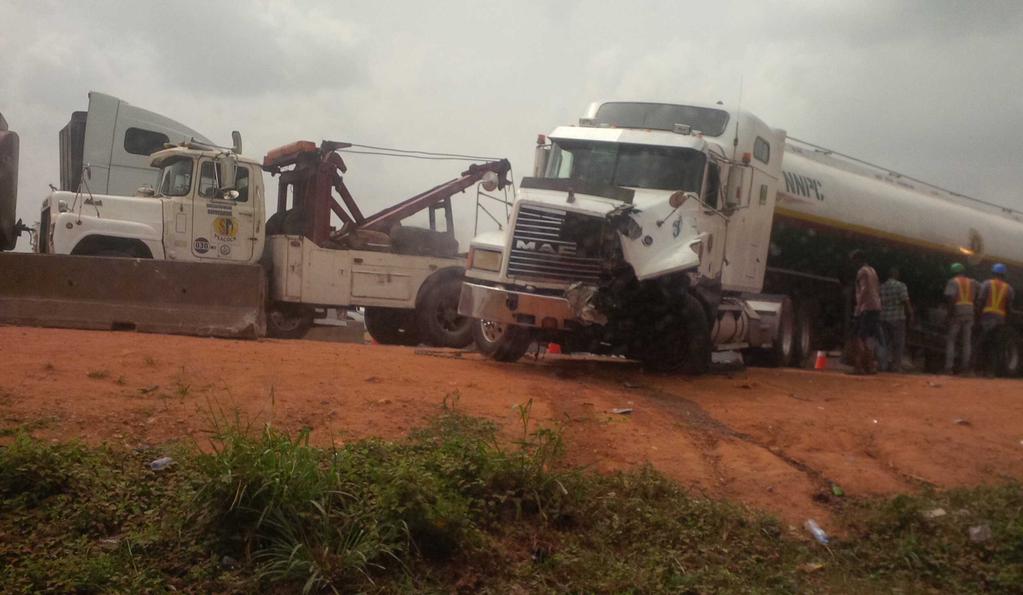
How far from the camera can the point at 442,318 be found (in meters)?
15.6

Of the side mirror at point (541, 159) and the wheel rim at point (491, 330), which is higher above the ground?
the side mirror at point (541, 159)

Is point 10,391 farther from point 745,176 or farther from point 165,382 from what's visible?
point 745,176

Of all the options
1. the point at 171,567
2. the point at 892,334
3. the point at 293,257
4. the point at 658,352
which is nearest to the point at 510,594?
the point at 171,567

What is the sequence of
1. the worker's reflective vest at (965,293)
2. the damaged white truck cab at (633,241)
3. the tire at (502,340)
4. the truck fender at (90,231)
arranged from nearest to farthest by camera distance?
the damaged white truck cab at (633,241) → the tire at (502,340) → the truck fender at (90,231) → the worker's reflective vest at (965,293)

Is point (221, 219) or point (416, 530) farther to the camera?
point (221, 219)

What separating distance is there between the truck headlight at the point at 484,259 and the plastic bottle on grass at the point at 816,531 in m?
5.29

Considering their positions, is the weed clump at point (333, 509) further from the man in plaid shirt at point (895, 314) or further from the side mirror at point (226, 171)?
the man in plaid shirt at point (895, 314)

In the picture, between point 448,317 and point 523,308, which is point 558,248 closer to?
point 523,308

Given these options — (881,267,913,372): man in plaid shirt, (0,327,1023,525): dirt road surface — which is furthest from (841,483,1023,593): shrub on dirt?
(881,267,913,372): man in plaid shirt

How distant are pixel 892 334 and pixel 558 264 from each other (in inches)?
294

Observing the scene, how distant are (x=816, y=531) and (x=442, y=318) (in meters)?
9.93

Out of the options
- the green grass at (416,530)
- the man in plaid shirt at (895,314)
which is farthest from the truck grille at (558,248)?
the man in plaid shirt at (895,314)

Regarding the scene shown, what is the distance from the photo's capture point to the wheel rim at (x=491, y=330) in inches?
450

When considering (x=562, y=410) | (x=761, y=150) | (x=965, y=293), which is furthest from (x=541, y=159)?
(x=965, y=293)
